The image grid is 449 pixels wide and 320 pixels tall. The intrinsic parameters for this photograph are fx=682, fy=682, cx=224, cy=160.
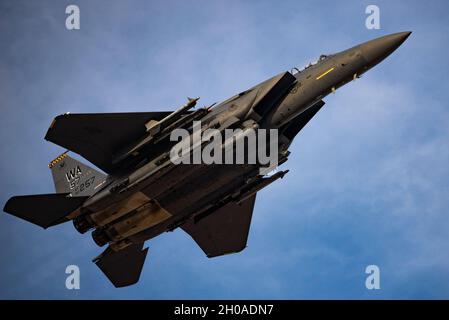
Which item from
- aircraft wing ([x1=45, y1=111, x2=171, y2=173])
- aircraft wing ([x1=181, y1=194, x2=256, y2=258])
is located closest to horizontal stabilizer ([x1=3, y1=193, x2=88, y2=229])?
aircraft wing ([x1=45, y1=111, x2=171, y2=173])

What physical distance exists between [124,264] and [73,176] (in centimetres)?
391

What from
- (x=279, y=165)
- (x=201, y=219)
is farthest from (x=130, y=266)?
→ (x=279, y=165)

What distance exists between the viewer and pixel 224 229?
27.2 m

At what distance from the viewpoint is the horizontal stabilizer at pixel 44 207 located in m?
22.9

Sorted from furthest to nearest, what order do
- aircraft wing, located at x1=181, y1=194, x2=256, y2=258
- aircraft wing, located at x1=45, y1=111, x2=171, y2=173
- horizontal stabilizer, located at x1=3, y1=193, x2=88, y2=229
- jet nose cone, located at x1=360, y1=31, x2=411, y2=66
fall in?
aircraft wing, located at x1=181, y1=194, x2=256, y2=258 → horizontal stabilizer, located at x1=3, y1=193, x2=88, y2=229 → aircraft wing, located at x1=45, y1=111, x2=171, y2=173 → jet nose cone, located at x1=360, y1=31, x2=411, y2=66

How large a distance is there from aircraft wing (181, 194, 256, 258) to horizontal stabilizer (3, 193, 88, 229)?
5.19m

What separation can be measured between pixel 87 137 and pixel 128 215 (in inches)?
118

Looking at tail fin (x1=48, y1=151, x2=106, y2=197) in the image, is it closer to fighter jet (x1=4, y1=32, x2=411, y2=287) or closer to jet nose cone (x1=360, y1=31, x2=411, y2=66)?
fighter jet (x1=4, y1=32, x2=411, y2=287)

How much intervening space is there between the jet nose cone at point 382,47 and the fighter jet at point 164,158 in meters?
0.03

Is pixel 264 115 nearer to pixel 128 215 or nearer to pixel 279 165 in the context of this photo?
pixel 279 165

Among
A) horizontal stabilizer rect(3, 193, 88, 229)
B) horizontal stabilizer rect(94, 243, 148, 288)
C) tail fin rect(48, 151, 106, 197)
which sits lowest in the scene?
horizontal stabilizer rect(94, 243, 148, 288)

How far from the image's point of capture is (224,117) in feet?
72.0

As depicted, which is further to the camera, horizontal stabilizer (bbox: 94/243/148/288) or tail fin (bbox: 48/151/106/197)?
horizontal stabilizer (bbox: 94/243/148/288)

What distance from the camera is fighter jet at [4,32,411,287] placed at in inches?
866
